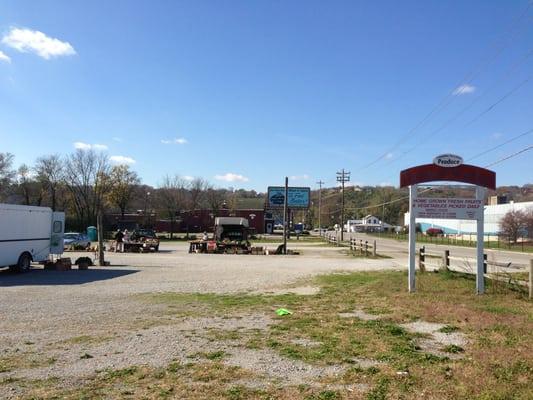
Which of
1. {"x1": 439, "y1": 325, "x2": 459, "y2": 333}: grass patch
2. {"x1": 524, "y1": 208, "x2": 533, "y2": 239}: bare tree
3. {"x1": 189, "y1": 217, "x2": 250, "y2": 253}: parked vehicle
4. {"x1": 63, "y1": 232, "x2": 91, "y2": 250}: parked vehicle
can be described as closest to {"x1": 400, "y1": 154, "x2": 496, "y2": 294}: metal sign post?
{"x1": 439, "y1": 325, "x2": 459, "y2": 333}: grass patch

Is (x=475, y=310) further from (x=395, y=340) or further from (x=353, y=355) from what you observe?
(x=353, y=355)

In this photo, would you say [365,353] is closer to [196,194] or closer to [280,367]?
[280,367]

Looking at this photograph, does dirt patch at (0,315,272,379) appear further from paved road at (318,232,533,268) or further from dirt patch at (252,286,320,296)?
paved road at (318,232,533,268)

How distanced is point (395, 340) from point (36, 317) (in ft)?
24.8

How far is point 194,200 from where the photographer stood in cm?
9419

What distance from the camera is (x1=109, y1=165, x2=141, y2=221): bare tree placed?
83.8m

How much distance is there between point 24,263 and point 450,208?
17.8 metres

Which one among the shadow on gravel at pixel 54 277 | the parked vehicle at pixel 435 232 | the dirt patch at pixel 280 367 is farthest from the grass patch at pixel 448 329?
the parked vehicle at pixel 435 232

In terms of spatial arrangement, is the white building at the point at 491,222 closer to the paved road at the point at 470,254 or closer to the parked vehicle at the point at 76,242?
the paved road at the point at 470,254

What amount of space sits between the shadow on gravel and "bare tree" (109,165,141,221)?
204 feet

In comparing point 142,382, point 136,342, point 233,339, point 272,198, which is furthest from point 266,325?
point 272,198

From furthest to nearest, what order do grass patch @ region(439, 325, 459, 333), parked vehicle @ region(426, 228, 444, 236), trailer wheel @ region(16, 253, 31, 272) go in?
parked vehicle @ region(426, 228, 444, 236) → trailer wheel @ region(16, 253, 31, 272) → grass patch @ region(439, 325, 459, 333)

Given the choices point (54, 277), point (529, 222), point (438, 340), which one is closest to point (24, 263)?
point (54, 277)

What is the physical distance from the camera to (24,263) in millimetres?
22266
